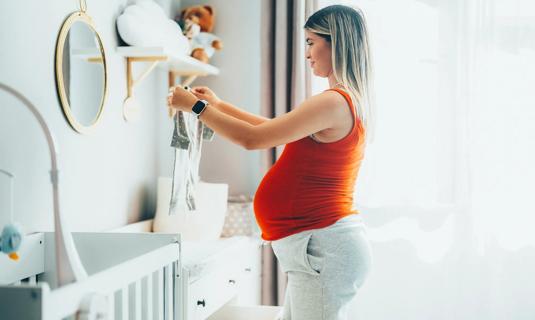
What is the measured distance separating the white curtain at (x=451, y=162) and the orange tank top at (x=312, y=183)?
1009 mm

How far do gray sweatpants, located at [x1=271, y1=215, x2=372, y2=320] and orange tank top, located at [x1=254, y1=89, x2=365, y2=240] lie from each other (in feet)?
0.11

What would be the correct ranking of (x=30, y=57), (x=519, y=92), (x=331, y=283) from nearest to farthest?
(x=331, y=283) < (x=30, y=57) < (x=519, y=92)

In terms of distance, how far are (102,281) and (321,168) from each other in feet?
2.51

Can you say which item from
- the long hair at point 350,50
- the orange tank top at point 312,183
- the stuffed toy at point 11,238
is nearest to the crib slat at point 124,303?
the stuffed toy at point 11,238

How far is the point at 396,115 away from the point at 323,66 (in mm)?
1014

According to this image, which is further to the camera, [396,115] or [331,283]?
[396,115]

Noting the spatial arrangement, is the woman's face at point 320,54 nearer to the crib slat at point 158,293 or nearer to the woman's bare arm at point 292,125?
the woman's bare arm at point 292,125

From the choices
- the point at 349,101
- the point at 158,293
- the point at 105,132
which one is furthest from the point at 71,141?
the point at 349,101

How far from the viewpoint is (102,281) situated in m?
1.18

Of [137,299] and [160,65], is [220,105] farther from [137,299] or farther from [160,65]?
[137,299]

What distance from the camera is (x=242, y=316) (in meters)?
2.18

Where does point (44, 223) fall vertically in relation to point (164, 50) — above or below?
below

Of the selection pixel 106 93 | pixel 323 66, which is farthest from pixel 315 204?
pixel 106 93

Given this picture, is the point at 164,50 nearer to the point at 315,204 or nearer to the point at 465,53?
the point at 315,204
